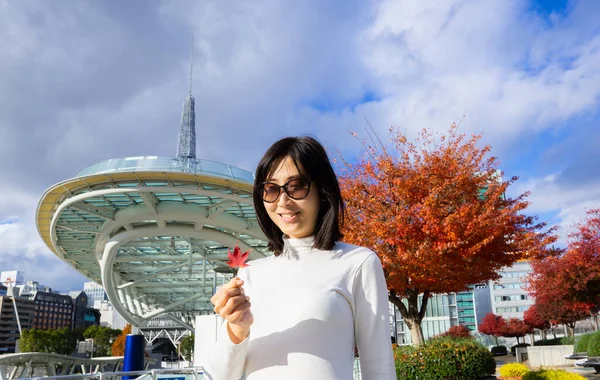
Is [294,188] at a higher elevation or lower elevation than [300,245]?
higher

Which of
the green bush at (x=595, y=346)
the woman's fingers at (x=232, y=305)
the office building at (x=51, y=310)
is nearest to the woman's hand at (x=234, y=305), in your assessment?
the woman's fingers at (x=232, y=305)

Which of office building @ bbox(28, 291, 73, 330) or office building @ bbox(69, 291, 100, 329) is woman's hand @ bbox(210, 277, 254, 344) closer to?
office building @ bbox(28, 291, 73, 330)

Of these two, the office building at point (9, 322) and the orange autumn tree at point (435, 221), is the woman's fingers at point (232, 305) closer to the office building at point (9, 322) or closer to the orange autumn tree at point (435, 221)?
the orange autumn tree at point (435, 221)

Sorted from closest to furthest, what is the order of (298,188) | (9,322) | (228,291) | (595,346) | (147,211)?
(228,291), (298,188), (595,346), (147,211), (9,322)

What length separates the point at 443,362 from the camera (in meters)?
11.0

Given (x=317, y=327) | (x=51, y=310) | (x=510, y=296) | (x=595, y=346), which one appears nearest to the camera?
(x=317, y=327)

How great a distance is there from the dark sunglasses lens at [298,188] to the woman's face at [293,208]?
0.05ft

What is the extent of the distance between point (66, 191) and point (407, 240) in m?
17.6

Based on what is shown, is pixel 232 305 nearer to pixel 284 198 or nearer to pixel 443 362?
pixel 284 198

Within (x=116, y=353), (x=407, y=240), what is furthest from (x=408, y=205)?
(x=116, y=353)

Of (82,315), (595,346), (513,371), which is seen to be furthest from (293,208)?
(82,315)

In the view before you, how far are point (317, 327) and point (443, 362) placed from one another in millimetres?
10463

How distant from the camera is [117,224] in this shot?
2656 centimetres

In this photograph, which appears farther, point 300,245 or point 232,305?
point 300,245
